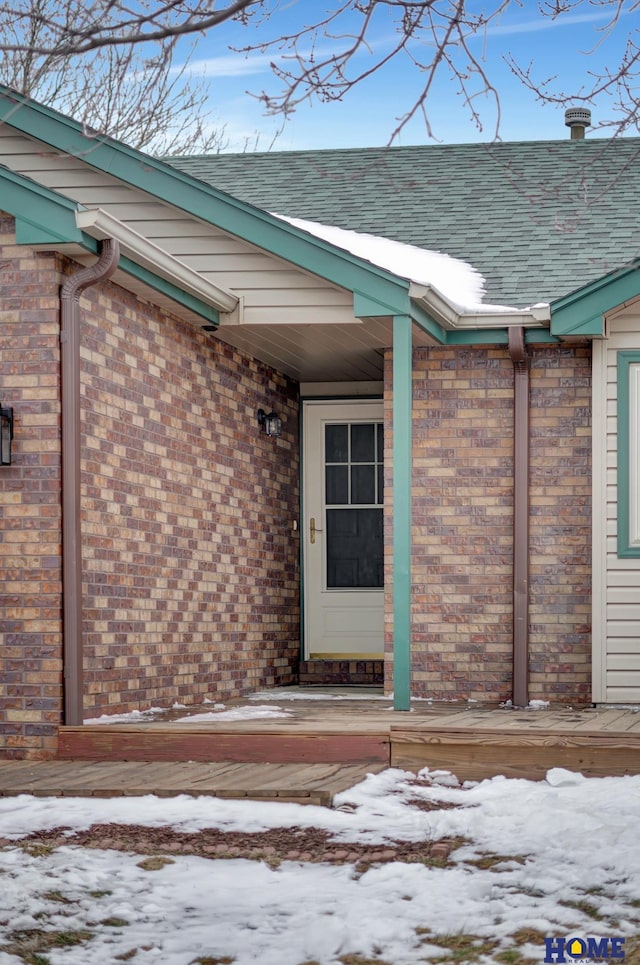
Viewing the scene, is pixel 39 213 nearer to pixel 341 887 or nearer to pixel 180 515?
pixel 180 515

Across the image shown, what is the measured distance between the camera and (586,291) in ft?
29.0

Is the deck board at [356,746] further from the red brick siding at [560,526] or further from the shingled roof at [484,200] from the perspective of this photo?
the shingled roof at [484,200]

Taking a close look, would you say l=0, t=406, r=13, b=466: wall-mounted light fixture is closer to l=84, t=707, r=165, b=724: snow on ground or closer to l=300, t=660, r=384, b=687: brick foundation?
l=84, t=707, r=165, b=724: snow on ground

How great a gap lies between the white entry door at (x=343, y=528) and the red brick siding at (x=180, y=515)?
0.17 m

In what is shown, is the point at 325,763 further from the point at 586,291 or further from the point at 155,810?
the point at 586,291

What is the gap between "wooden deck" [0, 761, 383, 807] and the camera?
608 cm

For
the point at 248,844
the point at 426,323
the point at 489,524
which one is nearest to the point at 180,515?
the point at 426,323

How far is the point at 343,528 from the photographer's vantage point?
11469 millimetres

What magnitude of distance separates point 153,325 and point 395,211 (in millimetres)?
3622

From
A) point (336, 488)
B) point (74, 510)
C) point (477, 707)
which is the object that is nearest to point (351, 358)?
point (336, 488)

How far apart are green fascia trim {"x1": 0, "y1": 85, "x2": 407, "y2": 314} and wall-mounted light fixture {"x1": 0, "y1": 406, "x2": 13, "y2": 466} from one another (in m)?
2.14

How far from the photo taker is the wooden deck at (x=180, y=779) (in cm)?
608

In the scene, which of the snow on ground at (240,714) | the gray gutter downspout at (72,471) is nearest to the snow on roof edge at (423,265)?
the gray gutter downspout at (72,471)

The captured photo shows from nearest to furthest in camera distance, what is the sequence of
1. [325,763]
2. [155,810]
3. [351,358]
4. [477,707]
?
1. [155,810]
2. [325,763]
3. [477,707]
4. [351,358]
